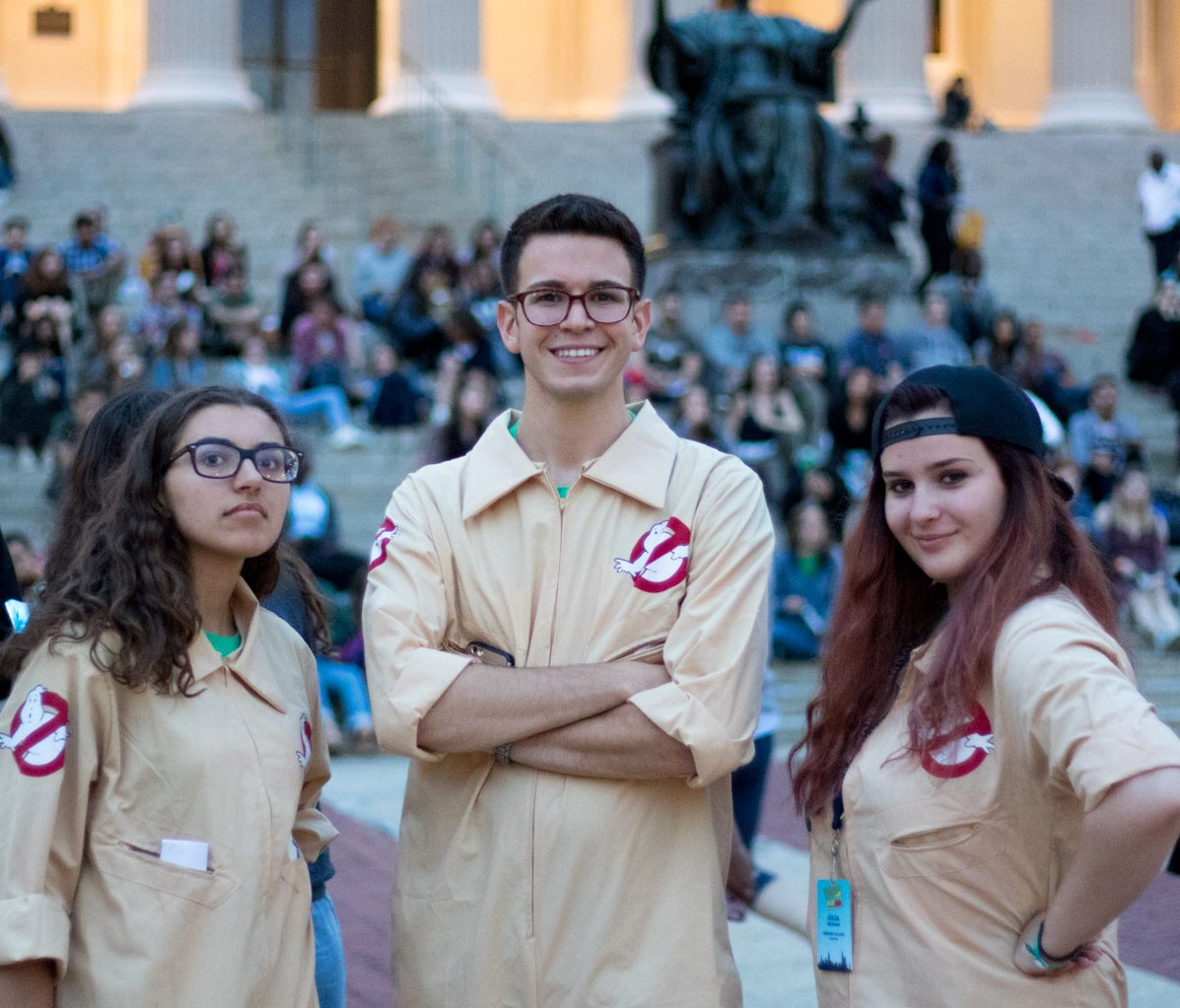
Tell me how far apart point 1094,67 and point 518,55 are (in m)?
10.4

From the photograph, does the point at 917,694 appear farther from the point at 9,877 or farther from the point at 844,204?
the point at 844,204

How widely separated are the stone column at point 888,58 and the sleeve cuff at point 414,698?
2935 cm

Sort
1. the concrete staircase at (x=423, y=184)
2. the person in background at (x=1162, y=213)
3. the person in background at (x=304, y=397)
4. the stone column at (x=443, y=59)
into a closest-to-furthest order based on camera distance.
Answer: the person in background at (x=304, y=397) < the person in background at (x=1162, y=213) < the concrete staircase at (x=423, y=184) < the stone column at (x=443, y=59)

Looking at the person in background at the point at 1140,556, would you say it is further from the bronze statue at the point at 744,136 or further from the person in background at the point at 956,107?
the person in background at the point at 956,107

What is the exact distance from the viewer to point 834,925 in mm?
3404

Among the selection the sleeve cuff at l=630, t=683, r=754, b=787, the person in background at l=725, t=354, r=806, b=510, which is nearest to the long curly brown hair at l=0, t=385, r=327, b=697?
the sleeve cuff at l=630, t=683, r=754, b=787

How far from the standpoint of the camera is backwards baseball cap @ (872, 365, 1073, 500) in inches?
133

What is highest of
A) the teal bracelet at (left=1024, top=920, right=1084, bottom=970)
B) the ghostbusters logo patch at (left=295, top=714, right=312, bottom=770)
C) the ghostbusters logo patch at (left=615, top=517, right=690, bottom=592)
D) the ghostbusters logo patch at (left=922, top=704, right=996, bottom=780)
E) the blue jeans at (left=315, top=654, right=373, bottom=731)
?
the ghostbusters logo patch at (left=615, top=517, right=690, bottom=592)

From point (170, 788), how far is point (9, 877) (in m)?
0.32

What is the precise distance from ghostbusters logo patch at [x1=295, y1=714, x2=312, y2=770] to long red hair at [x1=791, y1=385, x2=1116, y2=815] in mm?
926

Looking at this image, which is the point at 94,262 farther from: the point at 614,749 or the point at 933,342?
the point at 614,749

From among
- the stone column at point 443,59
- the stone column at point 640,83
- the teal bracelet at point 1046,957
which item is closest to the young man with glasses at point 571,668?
the teal bracelet at point 1046,957

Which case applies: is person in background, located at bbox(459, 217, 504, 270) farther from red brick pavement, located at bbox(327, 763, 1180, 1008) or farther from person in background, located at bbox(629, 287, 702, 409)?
red brick pavement, located at bbox(327, 763, 1180, 1008)

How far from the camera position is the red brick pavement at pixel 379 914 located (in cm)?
616
